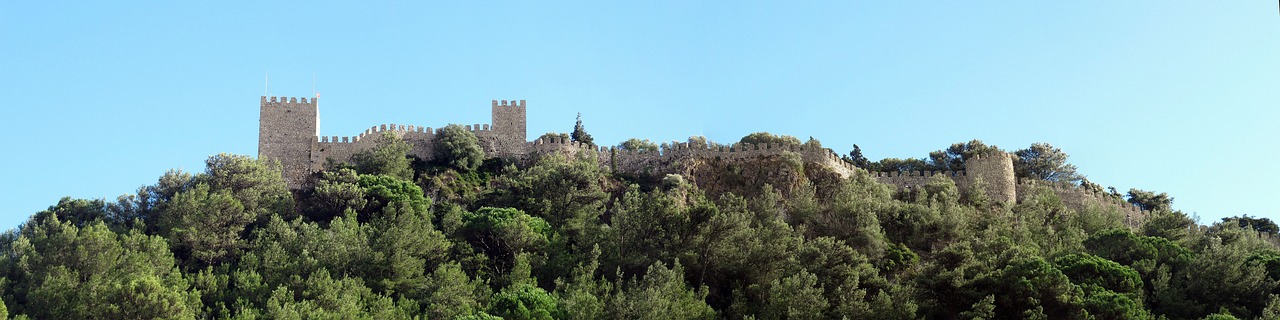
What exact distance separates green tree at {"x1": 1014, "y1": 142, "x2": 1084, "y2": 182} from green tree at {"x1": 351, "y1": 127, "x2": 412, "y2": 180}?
24947 millimetres

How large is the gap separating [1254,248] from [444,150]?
2751 cm

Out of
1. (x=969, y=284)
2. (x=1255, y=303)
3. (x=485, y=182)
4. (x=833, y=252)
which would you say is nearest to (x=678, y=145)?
(x=485, y=182)

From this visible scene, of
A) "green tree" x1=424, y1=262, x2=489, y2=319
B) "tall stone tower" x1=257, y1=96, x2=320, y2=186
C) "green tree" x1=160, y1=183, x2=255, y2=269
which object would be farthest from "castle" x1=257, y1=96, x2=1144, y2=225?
"green tree" x1=424, y1=262, x2=489, y2=319

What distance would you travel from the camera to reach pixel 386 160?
51906 mm

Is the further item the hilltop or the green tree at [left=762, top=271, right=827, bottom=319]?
the hilltop

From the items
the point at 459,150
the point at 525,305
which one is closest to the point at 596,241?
the point at 525,305

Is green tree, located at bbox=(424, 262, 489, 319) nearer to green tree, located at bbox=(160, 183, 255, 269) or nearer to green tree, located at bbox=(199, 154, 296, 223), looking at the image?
green tree, located at bbox=(160, 183, 255, 269)

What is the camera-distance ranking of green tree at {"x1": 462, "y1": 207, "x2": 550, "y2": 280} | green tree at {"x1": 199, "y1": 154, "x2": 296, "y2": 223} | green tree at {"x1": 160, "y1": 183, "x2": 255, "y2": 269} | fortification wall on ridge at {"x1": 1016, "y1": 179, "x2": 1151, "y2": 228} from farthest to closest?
fortification wall on ridge at {"x1": 1016, "y1": 179, "x2": 1151, "y2": 228} → green tree at {"x1": 199, "y1": 154, "x2": 296, "y2": 223} → green tree at {"x1": 160, "y1": 183, "x2": 255, "y2": 269} → green tree at {"x1": 462, "y1": 207, "x2": 550, "y2": 280}

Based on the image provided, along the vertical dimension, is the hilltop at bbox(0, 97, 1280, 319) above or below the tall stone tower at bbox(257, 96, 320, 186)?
below

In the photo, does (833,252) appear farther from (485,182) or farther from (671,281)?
(485,182)

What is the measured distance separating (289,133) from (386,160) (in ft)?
13.9

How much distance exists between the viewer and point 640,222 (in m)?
45.0

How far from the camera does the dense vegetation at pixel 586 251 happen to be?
4006cm

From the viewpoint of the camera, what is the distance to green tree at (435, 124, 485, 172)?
5306cm
